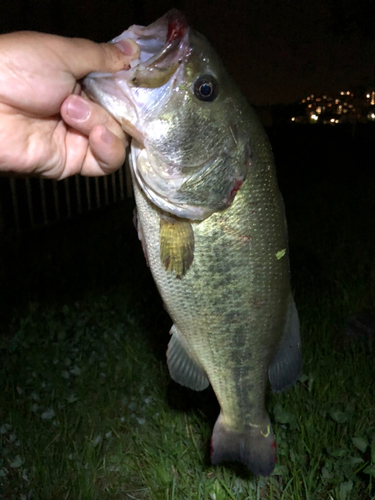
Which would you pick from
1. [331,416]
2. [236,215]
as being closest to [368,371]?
[331,416]

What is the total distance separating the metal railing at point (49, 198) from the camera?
723cm

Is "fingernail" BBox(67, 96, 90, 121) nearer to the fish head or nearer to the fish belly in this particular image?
the fish head

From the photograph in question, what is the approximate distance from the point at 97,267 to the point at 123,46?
450 centimetres

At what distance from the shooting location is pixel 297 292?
4.86 m

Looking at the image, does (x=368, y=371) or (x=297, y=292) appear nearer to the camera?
(x=368, y=371)

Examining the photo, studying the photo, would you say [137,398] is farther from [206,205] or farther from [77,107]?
[77,107]

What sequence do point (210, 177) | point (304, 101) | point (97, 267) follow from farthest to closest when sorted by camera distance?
point (304, 101) < point (97, 267) < point (210, 177)

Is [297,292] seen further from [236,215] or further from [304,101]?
[304,101]

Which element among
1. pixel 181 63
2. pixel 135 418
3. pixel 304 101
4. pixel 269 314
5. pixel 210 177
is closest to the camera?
pixel 181 63

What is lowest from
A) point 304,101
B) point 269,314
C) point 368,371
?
A: point 304,101

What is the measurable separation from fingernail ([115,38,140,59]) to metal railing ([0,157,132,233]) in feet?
20.0

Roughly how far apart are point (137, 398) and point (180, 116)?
2644 mm

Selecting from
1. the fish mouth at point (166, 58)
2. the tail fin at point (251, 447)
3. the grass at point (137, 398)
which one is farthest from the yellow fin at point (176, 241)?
the grass at point (137, 398)

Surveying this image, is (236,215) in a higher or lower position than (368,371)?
higher
